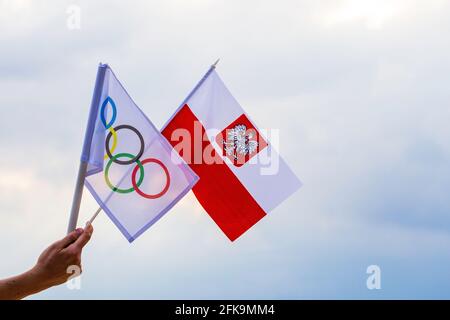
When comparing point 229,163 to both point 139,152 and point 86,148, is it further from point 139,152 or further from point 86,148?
point 86,148

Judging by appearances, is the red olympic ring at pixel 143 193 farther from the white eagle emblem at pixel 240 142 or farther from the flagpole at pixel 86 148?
the white eagle emblem at pixel 240 142

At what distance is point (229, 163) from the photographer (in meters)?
8.56

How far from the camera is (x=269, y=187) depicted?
27.7ft

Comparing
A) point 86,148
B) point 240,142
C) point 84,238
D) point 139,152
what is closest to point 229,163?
point 240,142

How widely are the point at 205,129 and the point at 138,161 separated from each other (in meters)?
1.53

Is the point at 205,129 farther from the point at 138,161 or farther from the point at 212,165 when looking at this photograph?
the point at 138,161

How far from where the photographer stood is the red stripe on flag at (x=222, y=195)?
8344mm

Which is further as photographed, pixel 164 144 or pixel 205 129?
pixel 205 129

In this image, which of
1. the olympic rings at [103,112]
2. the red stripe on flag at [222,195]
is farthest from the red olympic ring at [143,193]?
the red stripe on flag at [222,195]

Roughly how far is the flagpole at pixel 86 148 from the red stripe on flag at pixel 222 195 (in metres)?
1.68

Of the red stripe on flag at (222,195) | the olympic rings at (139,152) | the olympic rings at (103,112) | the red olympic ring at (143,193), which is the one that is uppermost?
the olympic rings at (103,112)

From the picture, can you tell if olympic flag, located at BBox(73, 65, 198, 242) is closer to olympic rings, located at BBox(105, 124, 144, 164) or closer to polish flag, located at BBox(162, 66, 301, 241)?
olympic rings, located at BBox(105, 124, 144, 164)

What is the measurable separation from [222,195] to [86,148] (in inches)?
103
